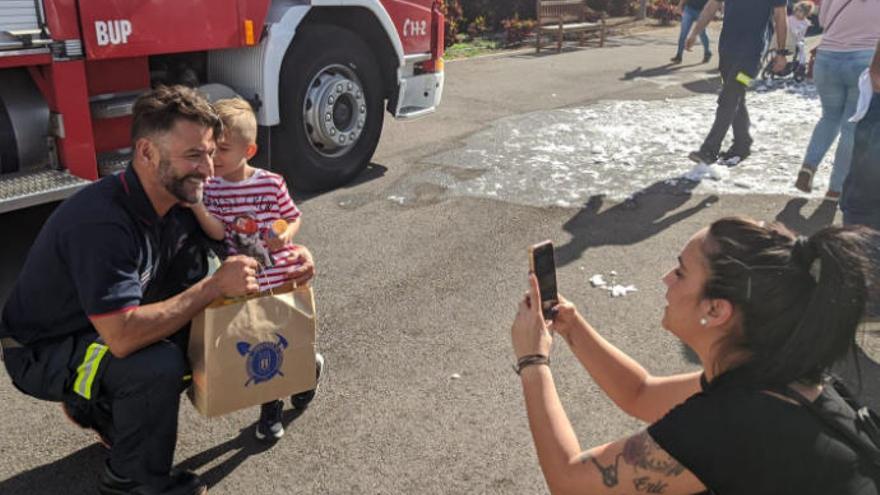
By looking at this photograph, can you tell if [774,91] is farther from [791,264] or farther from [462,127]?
[791,264]

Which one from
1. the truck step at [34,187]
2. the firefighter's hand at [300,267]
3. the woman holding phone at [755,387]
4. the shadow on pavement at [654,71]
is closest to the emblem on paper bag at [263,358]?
the firefighter's hand at [300,267]

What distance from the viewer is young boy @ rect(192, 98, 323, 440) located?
327 cm

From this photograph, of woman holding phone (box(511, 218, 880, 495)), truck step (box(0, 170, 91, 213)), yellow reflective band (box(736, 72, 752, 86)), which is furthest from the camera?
yellow reflective band (box(736, 72, 752, 86))

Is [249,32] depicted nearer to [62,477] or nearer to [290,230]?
[290,230]

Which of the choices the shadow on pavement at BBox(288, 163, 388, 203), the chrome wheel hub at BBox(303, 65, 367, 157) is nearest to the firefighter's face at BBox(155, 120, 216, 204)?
the shadow on pavement at BBox(288, 163, 388, 203)

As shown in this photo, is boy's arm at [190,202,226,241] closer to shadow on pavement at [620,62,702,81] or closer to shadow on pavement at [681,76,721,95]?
shadow on pavement at [681,76,721,95]

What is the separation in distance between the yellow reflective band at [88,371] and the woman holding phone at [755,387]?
157cm

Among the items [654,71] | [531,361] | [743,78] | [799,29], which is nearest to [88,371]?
[531,361]

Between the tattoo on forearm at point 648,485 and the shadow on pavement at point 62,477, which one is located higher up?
the tattoo on forearm at point 648,485

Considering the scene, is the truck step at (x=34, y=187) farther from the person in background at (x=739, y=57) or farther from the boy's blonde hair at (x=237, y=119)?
the person in background at (x=739, y=57)

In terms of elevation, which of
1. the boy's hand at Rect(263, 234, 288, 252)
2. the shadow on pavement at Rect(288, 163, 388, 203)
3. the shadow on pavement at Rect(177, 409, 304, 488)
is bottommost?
the shadow on pavement at Rect(177, 409, 304, 488)

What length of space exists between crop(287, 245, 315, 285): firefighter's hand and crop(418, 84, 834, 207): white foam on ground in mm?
3510

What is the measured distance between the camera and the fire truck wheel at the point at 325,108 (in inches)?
254

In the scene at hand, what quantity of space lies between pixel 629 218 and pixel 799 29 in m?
8.21
